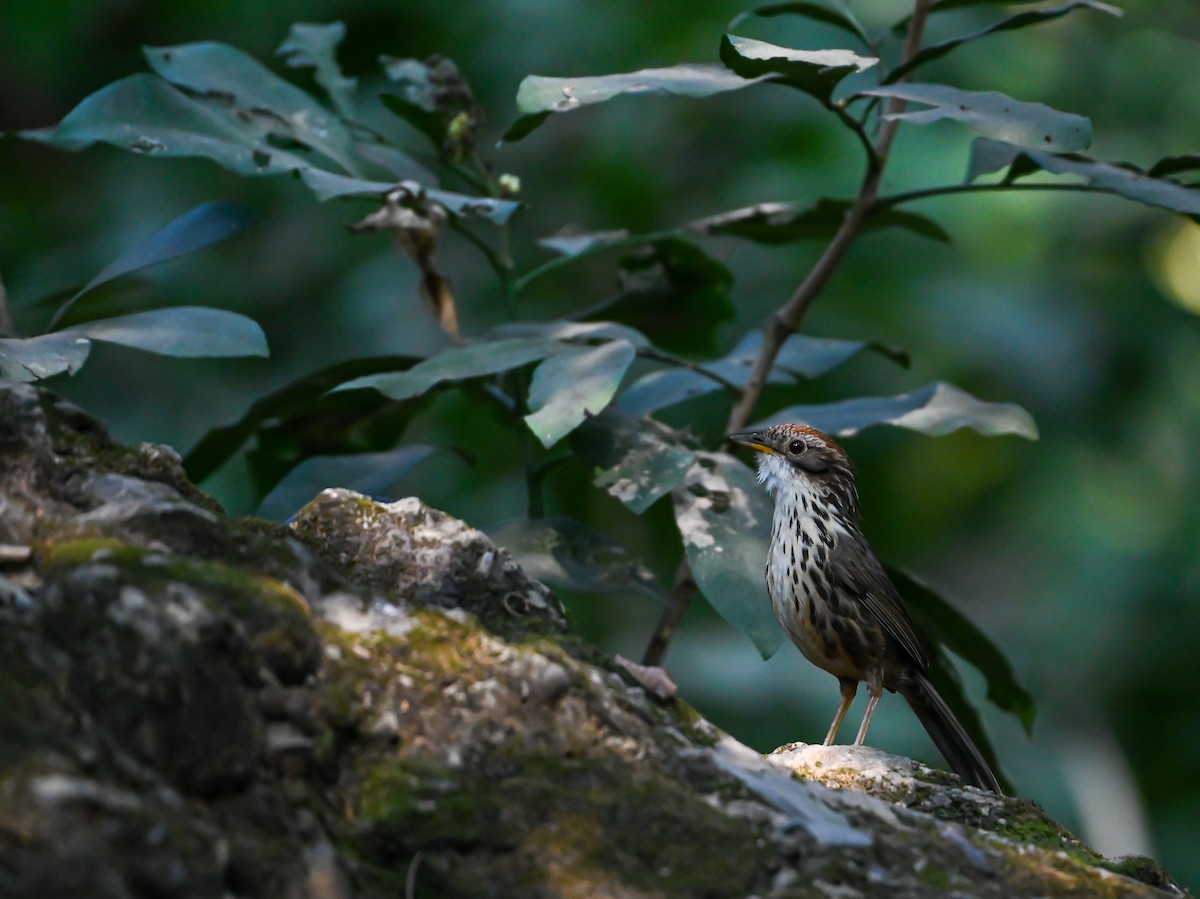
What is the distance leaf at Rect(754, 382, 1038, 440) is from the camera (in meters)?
3.13

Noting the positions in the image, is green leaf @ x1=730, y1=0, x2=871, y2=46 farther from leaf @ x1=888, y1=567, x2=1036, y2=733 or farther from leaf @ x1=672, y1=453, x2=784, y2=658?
leaf @ x1=888, y1=567, x2=1036, y2=733

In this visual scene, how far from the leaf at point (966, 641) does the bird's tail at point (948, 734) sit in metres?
0.15

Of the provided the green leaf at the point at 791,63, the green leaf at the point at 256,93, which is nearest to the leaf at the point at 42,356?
the green leaf at the point at 256,93

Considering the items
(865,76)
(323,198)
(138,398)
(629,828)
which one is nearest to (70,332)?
(323,198)

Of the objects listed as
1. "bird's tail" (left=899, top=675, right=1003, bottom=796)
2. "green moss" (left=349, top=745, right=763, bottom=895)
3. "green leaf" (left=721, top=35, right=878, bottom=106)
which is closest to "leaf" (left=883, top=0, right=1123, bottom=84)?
"green leaf" (left=721, top=35, right=878, bottom=106)

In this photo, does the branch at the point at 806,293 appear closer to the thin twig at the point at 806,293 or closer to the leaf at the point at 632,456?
the thin twig at the point at 806,293

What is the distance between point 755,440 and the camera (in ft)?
11.7

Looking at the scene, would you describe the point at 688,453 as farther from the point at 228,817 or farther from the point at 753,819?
the point at 228,817

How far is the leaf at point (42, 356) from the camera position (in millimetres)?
2232

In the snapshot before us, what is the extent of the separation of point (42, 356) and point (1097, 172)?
233 centimetres

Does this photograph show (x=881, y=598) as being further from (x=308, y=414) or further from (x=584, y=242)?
(x=308, y=414)

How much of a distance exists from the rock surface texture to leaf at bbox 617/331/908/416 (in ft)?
4.72

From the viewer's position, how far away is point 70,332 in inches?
95.8

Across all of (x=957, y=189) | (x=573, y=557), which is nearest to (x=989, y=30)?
(x=957, y=189)
